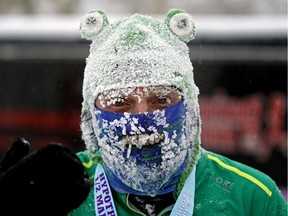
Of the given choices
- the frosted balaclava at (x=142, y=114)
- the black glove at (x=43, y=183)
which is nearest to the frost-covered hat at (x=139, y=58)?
the frosted balaclava at (x=142, y=114)

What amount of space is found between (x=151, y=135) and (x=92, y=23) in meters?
0.66

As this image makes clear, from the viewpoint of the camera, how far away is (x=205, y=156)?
3.52 m

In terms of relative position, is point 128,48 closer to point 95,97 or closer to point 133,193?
point 95,97

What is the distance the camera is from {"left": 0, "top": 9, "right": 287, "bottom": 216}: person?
3.23m

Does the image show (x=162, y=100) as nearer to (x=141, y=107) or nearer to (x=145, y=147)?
(x=141, y=107)

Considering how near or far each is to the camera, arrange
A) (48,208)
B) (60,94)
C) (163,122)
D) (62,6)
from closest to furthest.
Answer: (48,208) < (163,122) < (60,94) < (62,6)

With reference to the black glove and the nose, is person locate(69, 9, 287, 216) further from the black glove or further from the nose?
the black glove

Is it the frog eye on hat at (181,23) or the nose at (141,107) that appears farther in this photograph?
the frog eye on hat at (181,23)

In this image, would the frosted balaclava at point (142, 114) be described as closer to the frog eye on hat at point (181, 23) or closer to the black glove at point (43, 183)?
the frog eye on hat at point (181, 23)

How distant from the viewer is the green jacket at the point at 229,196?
3.31m

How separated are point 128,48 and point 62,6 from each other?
66.4 ft

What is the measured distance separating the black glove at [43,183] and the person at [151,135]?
428mm

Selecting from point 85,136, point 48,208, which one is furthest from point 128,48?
point 48,208

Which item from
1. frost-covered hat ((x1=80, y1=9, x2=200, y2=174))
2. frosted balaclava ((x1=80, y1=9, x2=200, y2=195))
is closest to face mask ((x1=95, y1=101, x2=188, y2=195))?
frosted balaclava ((x1=80, y1=9, x2=200, y2=195))
